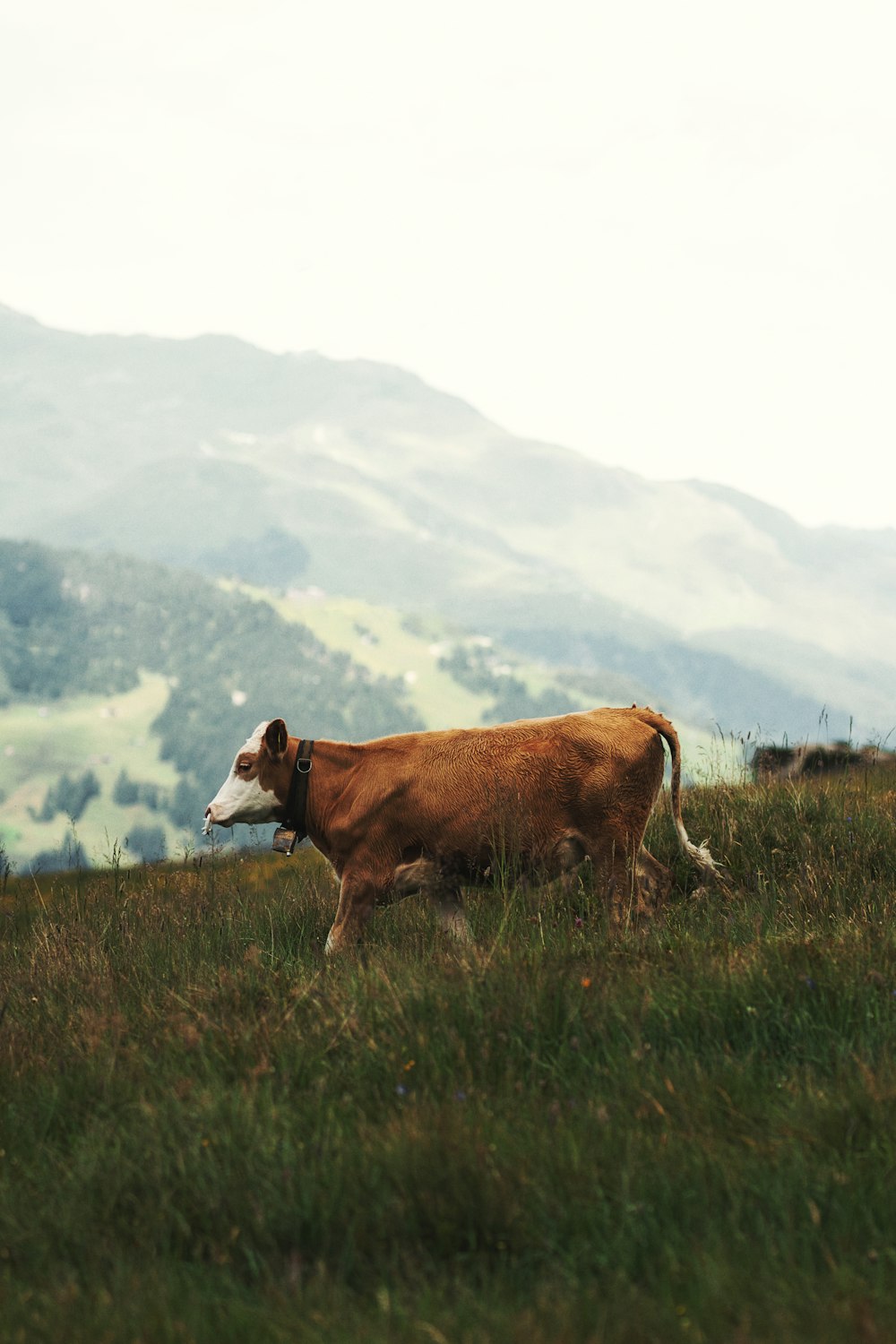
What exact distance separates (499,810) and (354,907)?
4.05 ft

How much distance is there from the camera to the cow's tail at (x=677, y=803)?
944 cm

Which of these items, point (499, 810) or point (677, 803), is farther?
point (677, 803)

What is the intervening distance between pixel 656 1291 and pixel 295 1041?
2.52 m

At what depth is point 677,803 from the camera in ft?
32.0

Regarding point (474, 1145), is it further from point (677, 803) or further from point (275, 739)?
point (275, 739)

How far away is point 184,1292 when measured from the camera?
3.94m

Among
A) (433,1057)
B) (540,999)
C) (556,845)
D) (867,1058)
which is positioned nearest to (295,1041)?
(433,1057)

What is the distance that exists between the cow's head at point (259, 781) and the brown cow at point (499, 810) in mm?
595

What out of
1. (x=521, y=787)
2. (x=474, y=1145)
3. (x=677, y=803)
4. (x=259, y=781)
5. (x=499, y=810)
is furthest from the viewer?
(x=259, y=781)

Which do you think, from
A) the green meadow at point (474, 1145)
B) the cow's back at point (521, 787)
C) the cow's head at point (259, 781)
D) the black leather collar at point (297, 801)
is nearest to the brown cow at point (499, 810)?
the cow's back at point (521, 787)

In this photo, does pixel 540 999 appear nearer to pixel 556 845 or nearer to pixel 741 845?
pixel 556 845

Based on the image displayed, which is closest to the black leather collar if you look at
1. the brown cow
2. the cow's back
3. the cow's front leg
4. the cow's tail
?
the brown cow

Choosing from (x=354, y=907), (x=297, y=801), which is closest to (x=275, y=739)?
(x=297, y=801)

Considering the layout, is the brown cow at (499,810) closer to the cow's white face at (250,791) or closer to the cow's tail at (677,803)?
the cow's tail at (677,803)
